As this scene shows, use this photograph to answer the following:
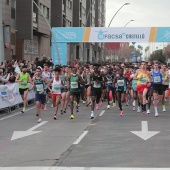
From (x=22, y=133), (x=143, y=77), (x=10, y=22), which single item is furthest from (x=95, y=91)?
(x=10, y=22)

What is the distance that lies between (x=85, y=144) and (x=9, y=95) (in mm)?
9380

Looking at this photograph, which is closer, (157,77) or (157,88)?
(157,77)

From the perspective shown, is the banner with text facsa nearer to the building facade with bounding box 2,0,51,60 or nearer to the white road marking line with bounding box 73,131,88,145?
the building facade with bounding box 2,0,51,60

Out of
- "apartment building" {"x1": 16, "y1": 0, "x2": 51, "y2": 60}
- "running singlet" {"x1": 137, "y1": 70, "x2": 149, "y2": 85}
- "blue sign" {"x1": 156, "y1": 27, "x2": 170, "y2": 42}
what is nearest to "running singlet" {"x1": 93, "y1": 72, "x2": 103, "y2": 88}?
"running singlet" {"x1": 137, "y1": 70, "x2": 149, "y2": 85}

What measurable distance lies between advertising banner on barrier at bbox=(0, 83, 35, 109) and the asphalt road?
2045mm

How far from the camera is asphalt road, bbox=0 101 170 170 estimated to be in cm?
839

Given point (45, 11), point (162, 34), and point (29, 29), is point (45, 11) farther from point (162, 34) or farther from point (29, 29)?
point (162, 34)

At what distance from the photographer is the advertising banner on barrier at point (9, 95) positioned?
18.3m

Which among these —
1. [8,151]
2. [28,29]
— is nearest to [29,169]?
[8,151]

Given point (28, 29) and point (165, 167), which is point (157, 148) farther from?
point (28, 29)

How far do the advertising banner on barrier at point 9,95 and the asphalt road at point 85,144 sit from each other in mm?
2045

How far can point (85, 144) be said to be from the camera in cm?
1052

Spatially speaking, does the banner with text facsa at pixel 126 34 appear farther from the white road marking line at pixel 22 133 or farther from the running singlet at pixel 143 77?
the white road marking line at pixel 22 133

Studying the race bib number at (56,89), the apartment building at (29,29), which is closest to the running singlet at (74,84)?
the race bib number at (56,89)
